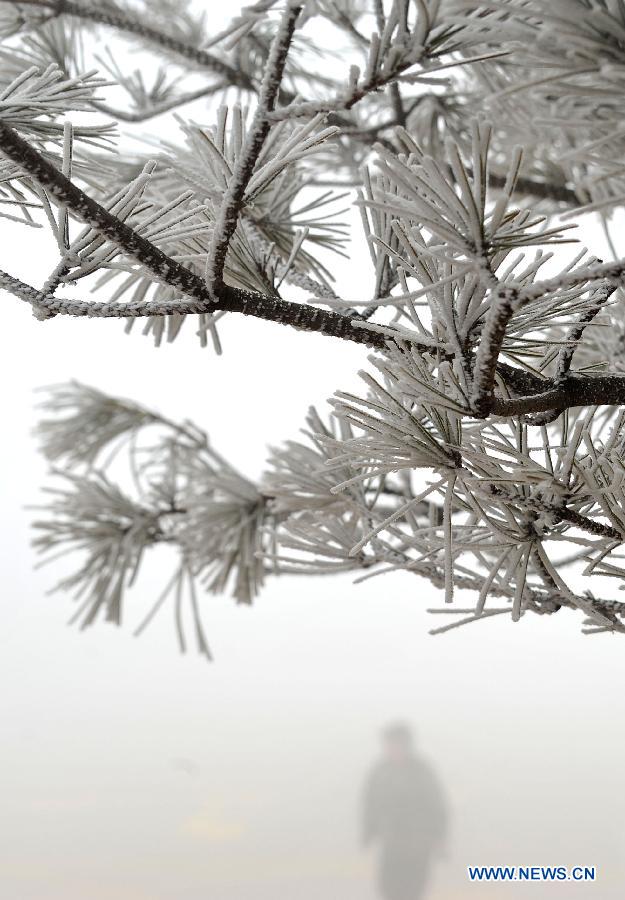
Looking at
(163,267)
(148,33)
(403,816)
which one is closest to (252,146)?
(163,267)

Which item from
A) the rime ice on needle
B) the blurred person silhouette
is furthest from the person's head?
the rime ice on needle

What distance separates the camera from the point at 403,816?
3.07 feet

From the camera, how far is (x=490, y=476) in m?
0.24

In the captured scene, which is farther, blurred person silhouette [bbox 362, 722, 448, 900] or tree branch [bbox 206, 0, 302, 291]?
blurred person silhouette [bbox 362, 722, 448, 900]

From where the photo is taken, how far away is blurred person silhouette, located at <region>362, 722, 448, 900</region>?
0.93 meters

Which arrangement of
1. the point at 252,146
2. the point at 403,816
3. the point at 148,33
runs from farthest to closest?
1. the point at 403,816
2. the point at 148,33
3. the point at 252,146

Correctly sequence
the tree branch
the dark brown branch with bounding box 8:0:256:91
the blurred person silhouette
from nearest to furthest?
the tree branch < the dark brown branch with bounding box 8:0:256:91 < the blurred person silhouette

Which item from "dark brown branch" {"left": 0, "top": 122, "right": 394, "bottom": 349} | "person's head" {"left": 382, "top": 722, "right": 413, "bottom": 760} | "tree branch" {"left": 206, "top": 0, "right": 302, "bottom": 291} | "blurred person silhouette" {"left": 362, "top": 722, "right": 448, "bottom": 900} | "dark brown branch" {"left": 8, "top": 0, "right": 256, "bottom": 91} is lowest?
"blurred person silhouette" {"left": 362, "top": 722, "right": 448, "bottom": 900}

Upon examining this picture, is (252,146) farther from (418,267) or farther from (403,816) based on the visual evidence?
(403,816)

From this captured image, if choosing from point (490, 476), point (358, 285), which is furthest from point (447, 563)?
point (358, 285)

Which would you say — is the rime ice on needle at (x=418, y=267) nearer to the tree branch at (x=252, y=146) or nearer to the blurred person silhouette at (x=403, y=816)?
the tree branch at (x=252, y=146)

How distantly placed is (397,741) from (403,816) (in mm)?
76

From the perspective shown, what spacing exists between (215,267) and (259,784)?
0.85 metres

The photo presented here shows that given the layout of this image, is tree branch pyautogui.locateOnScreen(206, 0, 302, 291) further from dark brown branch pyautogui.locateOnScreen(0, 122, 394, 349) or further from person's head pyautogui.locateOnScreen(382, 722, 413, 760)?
person's head pyautogui.locateOnScreen(382, 722, 413, 760)
